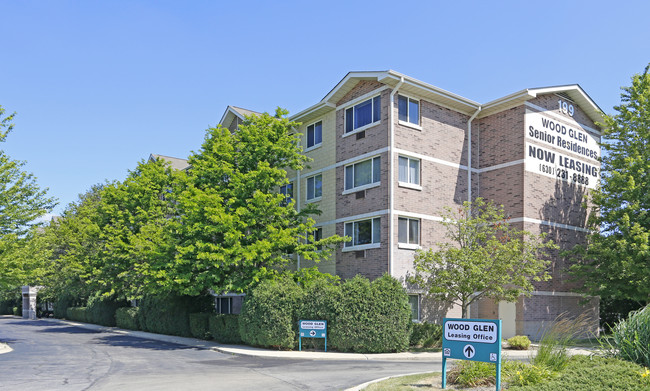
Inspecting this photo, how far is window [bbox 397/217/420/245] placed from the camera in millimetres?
24547

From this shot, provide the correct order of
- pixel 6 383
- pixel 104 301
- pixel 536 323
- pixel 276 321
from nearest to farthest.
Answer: pixel 6 383 → pixel 276 321 → pixel 536 323 → pixel 104 301

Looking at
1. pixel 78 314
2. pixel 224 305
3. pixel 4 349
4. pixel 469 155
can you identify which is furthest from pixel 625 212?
pixel 78 314

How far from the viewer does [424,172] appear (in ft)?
84.3

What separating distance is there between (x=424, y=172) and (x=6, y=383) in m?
17.9

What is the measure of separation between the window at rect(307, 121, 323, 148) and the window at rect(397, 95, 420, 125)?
518 centimetres

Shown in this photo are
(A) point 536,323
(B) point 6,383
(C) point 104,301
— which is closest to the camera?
(B) point 6,383

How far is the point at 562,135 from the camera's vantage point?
93.5 feet

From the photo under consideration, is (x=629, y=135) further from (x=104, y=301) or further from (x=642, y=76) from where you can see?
(x=104, y=301)

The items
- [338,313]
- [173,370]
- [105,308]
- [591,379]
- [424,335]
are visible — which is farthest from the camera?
[105,308]

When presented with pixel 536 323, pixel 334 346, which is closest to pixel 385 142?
pixel 334 346

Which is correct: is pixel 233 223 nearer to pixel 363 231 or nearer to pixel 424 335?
pixel 363 231

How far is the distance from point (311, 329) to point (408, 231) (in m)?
6.30

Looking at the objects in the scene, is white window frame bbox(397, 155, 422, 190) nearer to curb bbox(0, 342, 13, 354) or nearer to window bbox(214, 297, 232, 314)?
window bbox(214, 297, 232, 314)

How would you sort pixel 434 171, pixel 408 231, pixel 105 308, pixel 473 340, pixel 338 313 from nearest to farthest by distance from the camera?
pixel 473 340 < pixel 338 313 < pixel 408 231 < pixel 434 171 < pixel 105 308
